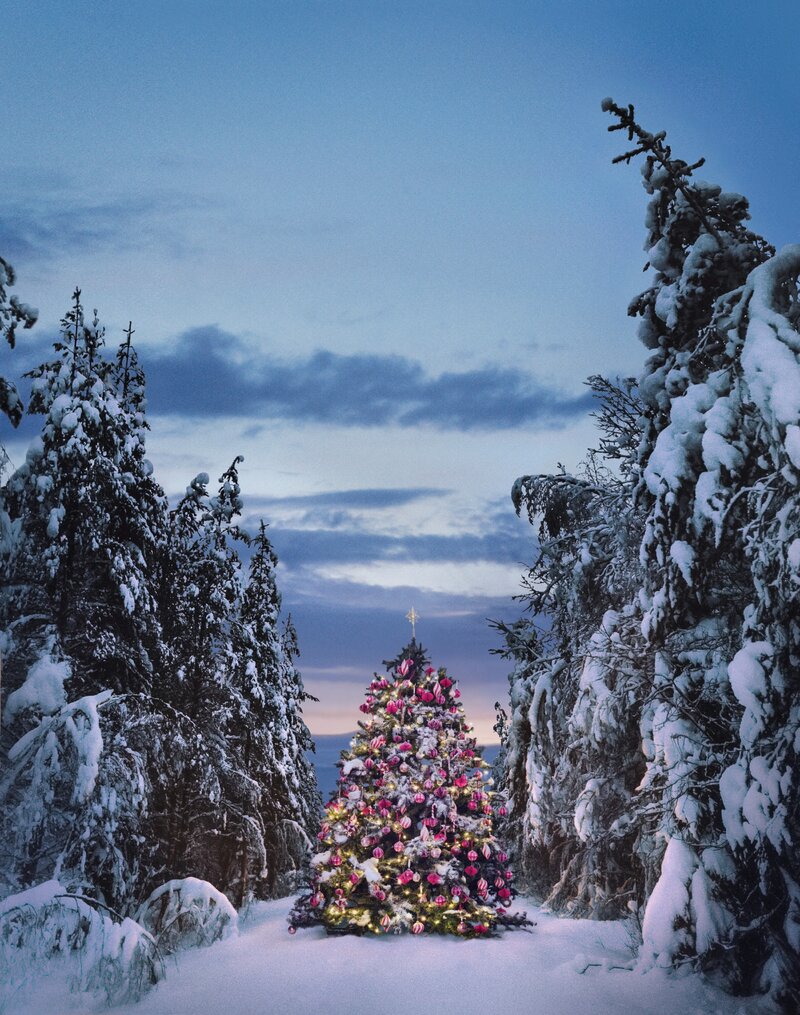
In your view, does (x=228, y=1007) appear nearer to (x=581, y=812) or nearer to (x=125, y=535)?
(x=581, y=812)

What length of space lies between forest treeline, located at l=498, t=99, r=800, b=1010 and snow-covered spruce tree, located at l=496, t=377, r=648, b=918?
9 cm

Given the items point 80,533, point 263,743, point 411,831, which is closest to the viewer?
point 80,533

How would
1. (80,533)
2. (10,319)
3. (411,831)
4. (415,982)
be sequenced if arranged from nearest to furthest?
1. (10,319)
2. (415,982)
3. (80,533)
4. (411,831)

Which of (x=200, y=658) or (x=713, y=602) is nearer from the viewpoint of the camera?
(x=713, y=602)

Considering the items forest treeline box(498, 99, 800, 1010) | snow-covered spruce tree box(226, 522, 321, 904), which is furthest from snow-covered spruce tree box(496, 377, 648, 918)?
snow-covered spruce tree box(226, 522, 321, 904)

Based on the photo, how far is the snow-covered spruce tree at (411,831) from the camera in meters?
12.2

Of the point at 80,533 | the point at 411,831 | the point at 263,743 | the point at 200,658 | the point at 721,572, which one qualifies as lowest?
the point at 411,831

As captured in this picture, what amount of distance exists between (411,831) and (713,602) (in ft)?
21.5

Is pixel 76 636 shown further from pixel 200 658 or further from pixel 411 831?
pixel 411 831

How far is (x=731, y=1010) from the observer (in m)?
7.16

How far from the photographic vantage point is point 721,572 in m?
8.87

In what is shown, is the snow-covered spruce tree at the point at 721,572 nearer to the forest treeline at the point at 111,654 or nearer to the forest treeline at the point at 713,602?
the forest treeline at the point at 713,602

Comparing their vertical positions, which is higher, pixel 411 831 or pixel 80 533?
pixel 80 533

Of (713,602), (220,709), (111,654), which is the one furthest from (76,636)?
(713,602)
